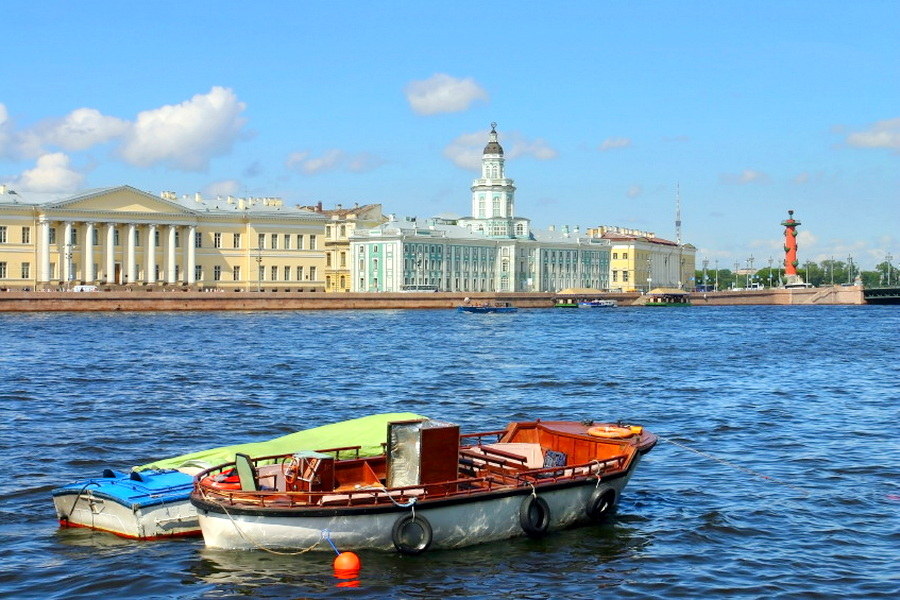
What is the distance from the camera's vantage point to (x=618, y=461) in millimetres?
12570

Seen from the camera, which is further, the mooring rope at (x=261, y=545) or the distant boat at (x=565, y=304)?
the distant boat at (x=565, y=304)

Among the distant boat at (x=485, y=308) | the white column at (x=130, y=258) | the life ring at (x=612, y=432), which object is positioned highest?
the white column at (x=130, y=258)

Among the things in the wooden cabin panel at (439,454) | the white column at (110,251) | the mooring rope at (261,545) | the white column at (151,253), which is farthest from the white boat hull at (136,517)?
the white column at (151,253)

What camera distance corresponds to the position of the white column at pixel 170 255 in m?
82.3

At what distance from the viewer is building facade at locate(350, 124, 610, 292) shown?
9725cm

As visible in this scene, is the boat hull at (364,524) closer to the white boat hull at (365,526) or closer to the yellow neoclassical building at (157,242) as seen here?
the white boat hull at (365,526)

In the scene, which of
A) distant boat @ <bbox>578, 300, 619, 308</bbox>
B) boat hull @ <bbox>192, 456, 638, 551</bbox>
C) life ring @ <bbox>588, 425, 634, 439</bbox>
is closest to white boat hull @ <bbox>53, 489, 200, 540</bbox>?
boat hull @ <bbox>192, 456, 638, 551</bbox>

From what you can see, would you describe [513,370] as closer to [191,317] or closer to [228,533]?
[228,533]

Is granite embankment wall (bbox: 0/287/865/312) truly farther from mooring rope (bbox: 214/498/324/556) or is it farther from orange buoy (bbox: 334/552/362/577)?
orange buoy (bbox: 334/552/362/577)

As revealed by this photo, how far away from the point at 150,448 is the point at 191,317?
5020 centimetres

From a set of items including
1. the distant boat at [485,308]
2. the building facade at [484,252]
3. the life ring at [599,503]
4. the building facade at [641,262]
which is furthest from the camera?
the building facade at [641,262]

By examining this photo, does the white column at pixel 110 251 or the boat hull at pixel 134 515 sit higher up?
the white column at pixel 110 251

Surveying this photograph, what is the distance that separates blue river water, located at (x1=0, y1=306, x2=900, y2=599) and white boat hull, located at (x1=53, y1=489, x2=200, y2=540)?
0.46ft

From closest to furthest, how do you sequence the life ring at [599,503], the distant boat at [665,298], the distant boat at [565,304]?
the life ring at [599,503] < the distant boat at [565,304] < the distant boat at [665,298]
